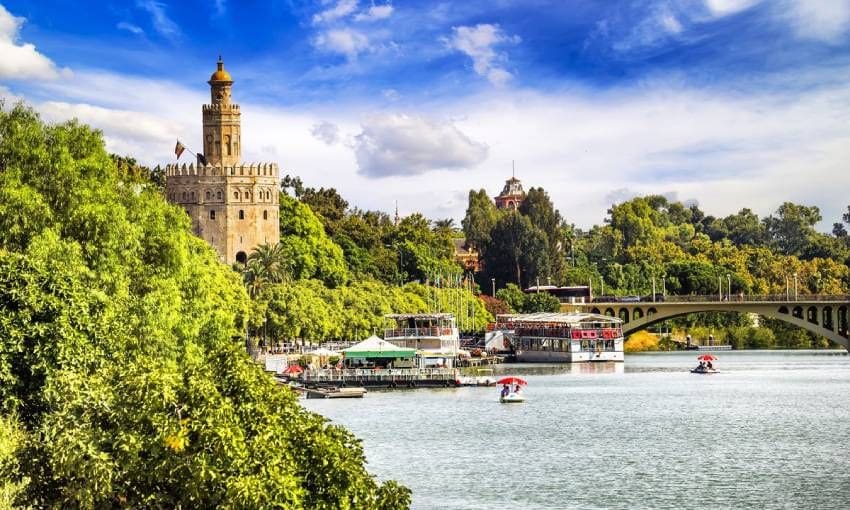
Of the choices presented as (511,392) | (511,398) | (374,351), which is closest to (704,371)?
(374,351)

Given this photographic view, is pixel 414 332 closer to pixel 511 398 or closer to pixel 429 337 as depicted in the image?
pixel 429 337

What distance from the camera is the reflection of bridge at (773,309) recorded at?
159m

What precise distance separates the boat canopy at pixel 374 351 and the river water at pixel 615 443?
881 cm

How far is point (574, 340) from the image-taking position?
149250 millimetres

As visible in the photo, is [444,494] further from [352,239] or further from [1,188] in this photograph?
[352,239]

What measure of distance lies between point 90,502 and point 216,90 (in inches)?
4869

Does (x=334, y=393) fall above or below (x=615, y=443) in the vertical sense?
above

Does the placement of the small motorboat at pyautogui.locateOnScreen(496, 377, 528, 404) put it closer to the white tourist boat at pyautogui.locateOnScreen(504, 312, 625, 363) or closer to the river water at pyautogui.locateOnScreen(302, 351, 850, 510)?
the river water at pyautogui.locateOnScreen(302, 351, 850, 510)

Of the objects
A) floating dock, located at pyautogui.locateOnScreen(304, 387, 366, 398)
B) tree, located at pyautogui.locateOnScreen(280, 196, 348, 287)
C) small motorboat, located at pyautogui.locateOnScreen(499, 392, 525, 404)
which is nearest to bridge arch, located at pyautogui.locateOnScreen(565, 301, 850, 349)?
tree, located at pyautogui.locateOnScreen(280, 196, 348, 287)

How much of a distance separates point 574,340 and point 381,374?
4986cm

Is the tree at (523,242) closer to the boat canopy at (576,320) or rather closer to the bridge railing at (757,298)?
the bridge railing at (757,298)

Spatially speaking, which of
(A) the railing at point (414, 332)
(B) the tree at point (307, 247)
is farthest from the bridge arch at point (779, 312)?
(A) the railing at point (414, 332)

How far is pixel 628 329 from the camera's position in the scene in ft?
555

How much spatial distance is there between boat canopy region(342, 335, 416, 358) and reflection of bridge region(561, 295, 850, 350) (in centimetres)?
6243
